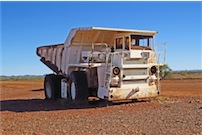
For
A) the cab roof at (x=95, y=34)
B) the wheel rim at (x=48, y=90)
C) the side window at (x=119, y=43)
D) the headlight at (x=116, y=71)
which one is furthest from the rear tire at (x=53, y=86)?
the headlight at (x=116, y=71)

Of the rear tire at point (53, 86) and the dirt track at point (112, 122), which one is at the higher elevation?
the rear tire at point (53, 86)

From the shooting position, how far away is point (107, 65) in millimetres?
13977

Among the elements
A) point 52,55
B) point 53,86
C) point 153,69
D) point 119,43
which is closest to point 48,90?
point 53,86

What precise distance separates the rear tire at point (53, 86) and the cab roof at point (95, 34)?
2.42m

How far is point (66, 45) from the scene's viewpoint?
16.5 m

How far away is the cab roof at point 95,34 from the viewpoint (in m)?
15.1

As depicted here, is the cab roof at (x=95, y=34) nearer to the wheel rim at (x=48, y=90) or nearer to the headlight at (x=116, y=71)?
the headlight at (x=116, y=71)

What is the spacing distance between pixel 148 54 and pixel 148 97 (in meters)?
1.78

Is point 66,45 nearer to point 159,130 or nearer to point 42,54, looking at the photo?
point 42,54

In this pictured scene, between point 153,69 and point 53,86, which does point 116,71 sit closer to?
point 153,69

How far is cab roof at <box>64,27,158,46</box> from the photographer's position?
1514 cm

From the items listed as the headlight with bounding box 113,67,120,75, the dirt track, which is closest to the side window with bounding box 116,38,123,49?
the headlight with bounding box 113,67,120,75

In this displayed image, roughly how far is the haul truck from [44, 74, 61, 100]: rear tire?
55 cm

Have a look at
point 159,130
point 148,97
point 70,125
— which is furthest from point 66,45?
point 159,130
